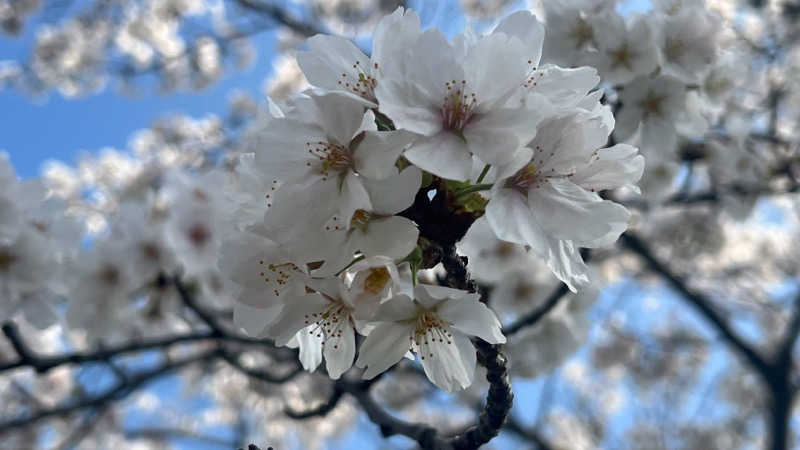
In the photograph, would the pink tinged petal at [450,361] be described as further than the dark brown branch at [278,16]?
No

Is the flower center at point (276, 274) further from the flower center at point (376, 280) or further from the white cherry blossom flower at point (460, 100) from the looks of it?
the white cherry blossom flower at point (460, 100)

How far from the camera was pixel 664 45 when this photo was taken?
5.71 ft

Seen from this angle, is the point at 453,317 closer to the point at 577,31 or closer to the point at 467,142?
the point at 467,142

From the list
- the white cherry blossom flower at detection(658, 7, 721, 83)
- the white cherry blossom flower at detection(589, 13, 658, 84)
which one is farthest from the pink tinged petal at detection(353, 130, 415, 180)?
the white cherry blossom flower at detection(658, 7, 721, 83)

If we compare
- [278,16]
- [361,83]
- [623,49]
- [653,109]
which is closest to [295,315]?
[361,83]

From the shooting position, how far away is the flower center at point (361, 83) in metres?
0.91

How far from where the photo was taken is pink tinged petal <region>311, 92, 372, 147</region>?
786 mm

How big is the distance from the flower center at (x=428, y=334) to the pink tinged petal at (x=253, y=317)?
0.23 meters

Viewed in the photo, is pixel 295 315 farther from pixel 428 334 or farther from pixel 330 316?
pixel 428 334

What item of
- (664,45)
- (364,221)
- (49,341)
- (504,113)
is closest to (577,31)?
(664,45)

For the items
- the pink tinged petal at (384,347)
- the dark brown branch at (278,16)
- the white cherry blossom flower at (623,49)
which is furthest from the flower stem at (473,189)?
the dark brown branch at (278,16)

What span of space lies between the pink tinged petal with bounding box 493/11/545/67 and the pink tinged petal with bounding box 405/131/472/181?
0.75ft

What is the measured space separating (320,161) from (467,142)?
0.70 feet

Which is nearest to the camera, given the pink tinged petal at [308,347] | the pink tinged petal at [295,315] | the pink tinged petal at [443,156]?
the pink tinged petal at [443,156]
